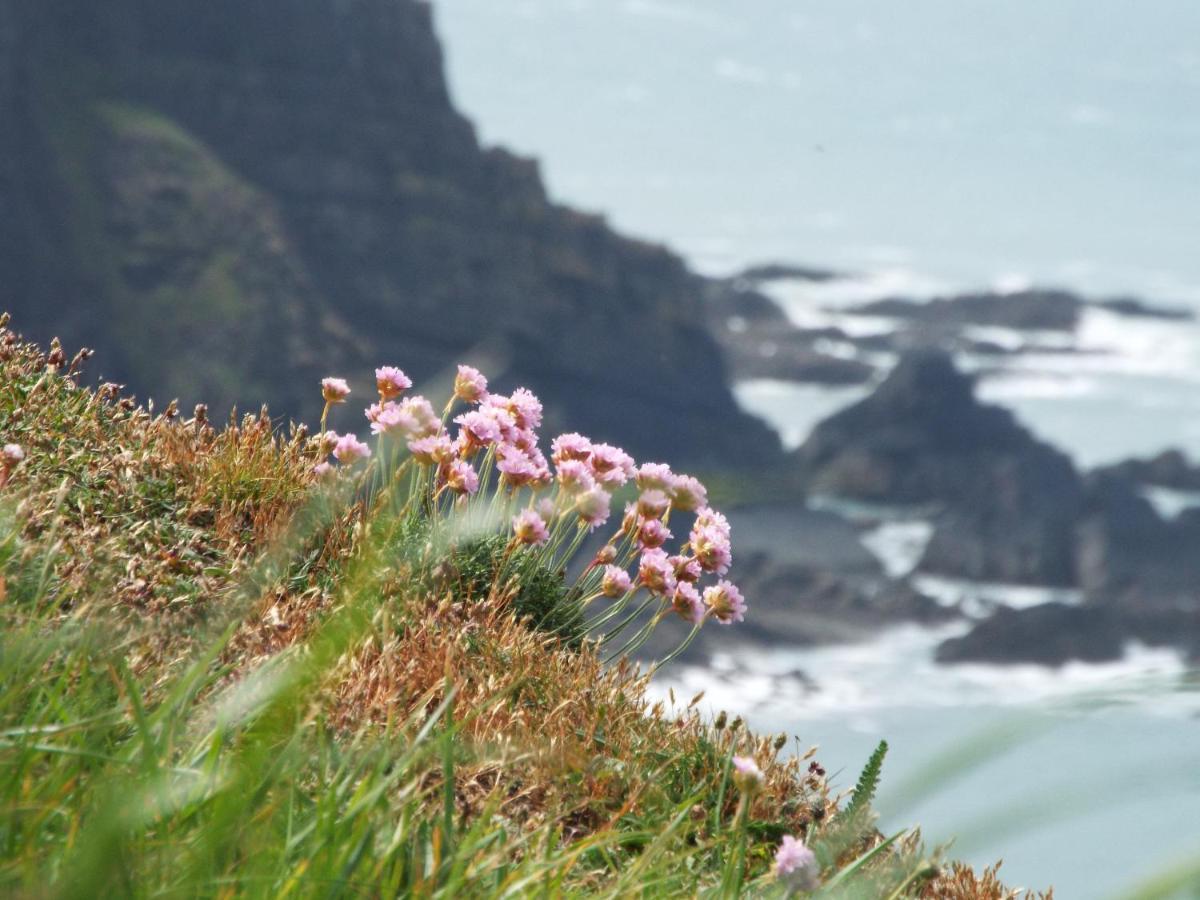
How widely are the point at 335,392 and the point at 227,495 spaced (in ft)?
2.46

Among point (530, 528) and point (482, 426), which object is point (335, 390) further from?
point (530, 528)

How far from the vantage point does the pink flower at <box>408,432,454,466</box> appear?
20.4ft

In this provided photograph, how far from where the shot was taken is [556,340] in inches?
7352

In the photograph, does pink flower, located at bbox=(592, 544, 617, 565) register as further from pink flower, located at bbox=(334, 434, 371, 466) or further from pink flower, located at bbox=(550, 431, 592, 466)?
pink flower, located at bbox=(334, 434, 371, 466)

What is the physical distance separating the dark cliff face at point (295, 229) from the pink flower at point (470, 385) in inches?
3858

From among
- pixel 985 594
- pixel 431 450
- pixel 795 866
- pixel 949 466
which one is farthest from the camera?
pixel 949 466

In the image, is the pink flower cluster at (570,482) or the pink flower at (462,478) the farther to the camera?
the pink flower at (462,478)

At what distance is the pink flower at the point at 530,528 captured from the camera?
19.6 ft

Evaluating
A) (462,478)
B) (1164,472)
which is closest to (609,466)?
(462,478)

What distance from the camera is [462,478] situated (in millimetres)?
6359

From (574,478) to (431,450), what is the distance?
0.71 metres

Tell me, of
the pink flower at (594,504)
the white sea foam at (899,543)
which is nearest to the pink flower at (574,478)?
the pink flower at (594,504)

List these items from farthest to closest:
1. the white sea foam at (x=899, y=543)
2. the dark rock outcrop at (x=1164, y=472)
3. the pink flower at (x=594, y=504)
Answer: the dark rock outcrop at (x=1164, y=472) → the white sea foam at (x=899, y=543) → the pink flower at (x=594, y=504)

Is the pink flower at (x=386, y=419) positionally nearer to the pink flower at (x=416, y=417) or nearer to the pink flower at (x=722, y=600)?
the pink flower at (x=416, y=417)
